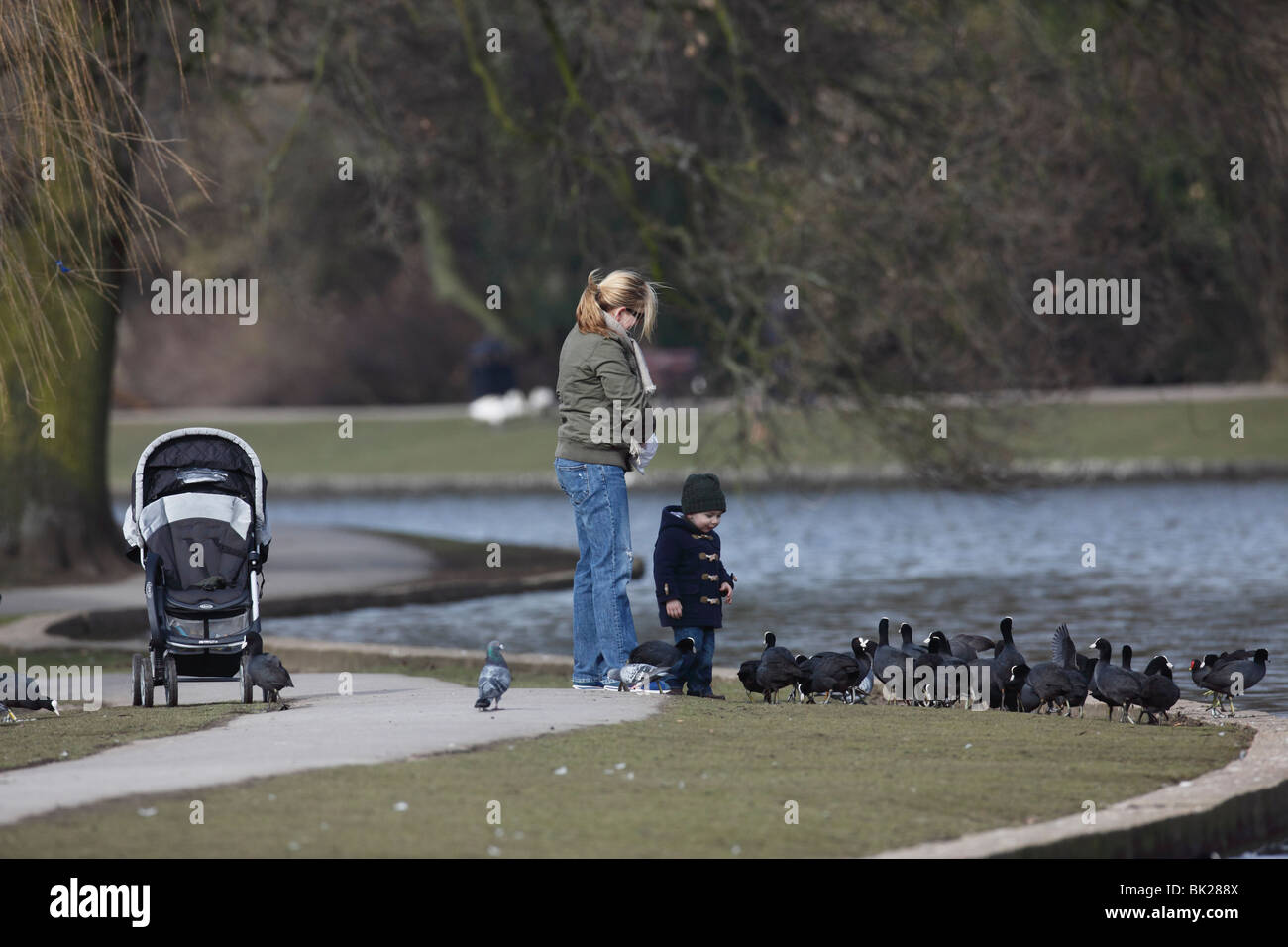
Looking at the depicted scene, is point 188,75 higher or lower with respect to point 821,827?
higher

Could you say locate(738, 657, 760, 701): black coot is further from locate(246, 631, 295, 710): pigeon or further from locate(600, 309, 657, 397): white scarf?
locate(246, 631, 295, 710): pigeon

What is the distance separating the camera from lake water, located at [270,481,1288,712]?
15523 millimetres

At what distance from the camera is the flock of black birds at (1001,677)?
9898mm

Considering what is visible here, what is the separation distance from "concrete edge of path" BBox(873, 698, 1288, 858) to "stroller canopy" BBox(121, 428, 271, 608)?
196 inches

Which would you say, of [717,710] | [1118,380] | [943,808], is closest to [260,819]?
[943,808]

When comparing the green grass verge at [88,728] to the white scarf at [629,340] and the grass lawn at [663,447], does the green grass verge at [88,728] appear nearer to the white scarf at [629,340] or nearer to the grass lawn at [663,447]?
the white scarf at [629,340]

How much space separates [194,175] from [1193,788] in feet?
19.0

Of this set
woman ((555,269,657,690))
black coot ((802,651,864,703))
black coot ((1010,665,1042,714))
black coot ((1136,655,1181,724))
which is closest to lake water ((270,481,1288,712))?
black coot ((1136,655,1181,724))

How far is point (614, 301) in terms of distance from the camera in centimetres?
984

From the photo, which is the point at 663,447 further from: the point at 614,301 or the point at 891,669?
the point at 614,301

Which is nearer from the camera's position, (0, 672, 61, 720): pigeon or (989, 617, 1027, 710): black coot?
(0, 672, 61, 720): pigeon
